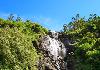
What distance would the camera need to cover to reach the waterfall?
24406 mm

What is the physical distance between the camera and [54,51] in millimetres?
25531

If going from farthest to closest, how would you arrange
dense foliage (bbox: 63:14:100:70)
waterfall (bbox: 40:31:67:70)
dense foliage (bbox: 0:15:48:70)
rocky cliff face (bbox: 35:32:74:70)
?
waterfall (bbox: 40:31:67:70) → rocky cliff face (bbox: 35:32:74:70) → dense foliage (bbox: 63:14:100:70) → dense foliage (bbox: 0:15:48:70)

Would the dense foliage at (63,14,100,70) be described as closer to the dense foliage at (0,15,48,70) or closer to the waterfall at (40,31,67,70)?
the waterfall at (40,31,67,70)

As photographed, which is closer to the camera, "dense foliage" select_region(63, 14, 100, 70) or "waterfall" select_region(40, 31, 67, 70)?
"dense foliage" select_region(63, 14, 100, 70)

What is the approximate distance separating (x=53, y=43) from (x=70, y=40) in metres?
2.49

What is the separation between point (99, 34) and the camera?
2875 cm

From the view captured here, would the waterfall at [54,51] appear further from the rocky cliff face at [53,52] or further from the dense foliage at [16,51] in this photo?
the dense foliage at [16,51]

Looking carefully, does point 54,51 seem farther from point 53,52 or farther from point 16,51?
point 16,51

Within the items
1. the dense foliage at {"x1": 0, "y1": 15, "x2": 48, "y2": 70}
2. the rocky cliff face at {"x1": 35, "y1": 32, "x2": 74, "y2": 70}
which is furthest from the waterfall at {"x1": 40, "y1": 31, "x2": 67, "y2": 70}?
the dense foliage at {"x1": 0, "y1": 15, "x2": 48, "y2": 70}

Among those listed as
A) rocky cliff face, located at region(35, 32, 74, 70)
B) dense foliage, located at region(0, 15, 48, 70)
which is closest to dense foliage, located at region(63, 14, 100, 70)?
rocky cliff face, located at region(35, 32, 74, 70)

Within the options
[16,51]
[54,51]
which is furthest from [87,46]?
[16,51]

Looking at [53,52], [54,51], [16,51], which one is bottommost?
[16,51]

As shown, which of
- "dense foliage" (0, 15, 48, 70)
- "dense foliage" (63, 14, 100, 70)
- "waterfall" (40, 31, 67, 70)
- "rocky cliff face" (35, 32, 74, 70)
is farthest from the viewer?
"waterfall" (40, 31, 67, 70)

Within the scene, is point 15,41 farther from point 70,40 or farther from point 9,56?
point 70,40
